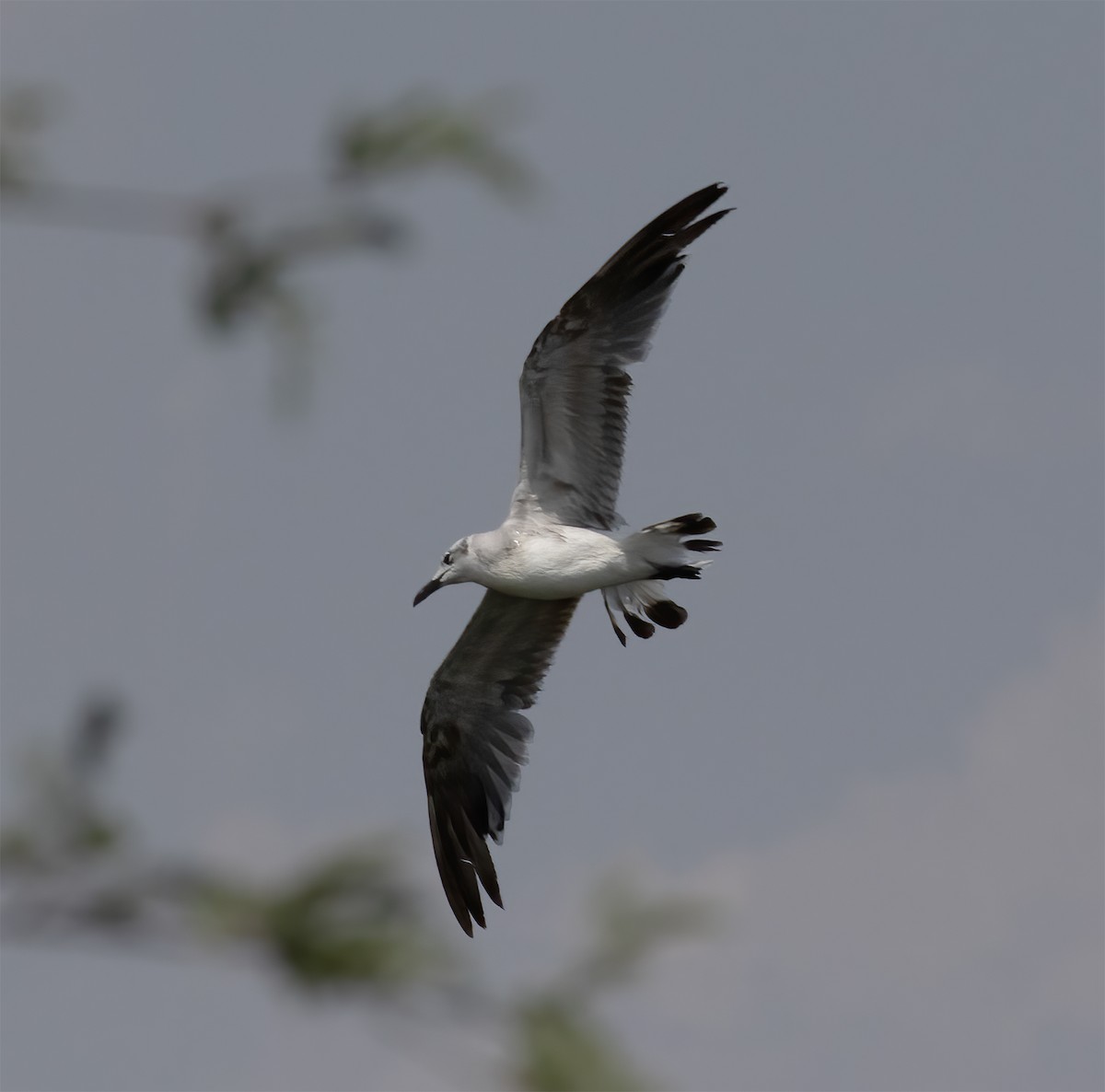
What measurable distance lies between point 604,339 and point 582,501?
109 centimetres

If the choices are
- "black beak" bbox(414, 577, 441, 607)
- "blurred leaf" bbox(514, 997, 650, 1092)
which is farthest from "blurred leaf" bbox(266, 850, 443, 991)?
"black beak" bbox(414, 577, 441, 607)

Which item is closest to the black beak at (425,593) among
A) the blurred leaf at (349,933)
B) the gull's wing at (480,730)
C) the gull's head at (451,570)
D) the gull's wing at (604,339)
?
the gull's head at (451,570)

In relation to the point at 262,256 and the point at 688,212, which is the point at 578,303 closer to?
the point at 688,212

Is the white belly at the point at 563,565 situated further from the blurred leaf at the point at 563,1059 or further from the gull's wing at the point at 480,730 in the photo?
the blurred leaf at the point at 563,1059

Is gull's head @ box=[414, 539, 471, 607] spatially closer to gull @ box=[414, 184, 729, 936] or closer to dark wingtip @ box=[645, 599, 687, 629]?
gull @ box=[414, 184, 729, 936]

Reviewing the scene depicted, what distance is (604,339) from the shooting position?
10.6 m

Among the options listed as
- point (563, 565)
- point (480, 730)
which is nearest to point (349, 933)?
point (563, 565)

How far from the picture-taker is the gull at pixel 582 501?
1056cm

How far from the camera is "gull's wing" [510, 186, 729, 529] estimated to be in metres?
10.6

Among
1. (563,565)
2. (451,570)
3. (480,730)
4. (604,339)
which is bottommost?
(563,565)

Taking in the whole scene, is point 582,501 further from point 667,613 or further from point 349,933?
point 349,933

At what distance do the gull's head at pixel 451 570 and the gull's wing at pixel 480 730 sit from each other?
0.59 meters

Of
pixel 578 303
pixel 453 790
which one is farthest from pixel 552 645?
pixel 578 303

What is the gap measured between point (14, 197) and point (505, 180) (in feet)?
3.36
